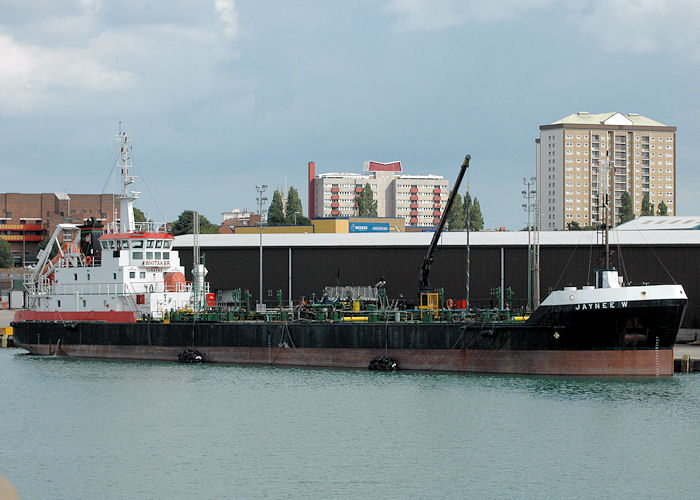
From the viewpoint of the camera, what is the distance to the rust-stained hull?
40.6m

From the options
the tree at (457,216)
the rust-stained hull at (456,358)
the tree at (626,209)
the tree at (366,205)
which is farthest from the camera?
the tree at (366,205)

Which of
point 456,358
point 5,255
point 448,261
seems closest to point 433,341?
point 456,358

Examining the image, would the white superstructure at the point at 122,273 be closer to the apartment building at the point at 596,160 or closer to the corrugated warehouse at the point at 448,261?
the corrugated warehouse at the point at 448,261

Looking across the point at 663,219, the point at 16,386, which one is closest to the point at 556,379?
the point at 16,386

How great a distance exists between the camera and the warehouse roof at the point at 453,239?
6188 centimetres

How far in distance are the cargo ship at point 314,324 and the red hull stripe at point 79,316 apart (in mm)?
69

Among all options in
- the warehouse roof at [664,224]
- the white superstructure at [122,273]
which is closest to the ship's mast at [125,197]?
the white superstructure at [122,273]

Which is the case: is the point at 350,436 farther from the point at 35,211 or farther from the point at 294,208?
the point at 294,208

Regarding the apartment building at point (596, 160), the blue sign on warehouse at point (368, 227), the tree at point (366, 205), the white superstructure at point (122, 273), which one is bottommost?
the white superstructure at point (122, 273)

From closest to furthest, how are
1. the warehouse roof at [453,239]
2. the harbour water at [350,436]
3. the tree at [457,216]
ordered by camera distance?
the harbour water at [350,436] < the warehouse roof at [453,239] < the tree at [457,216]

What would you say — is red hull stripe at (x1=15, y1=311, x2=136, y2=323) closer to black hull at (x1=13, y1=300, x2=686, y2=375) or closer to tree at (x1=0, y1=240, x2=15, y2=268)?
black hull at (x1=13, y1=300, x2=686, y2=375)

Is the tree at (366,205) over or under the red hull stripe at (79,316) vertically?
over

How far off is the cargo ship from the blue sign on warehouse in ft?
188

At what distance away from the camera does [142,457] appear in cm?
2836
